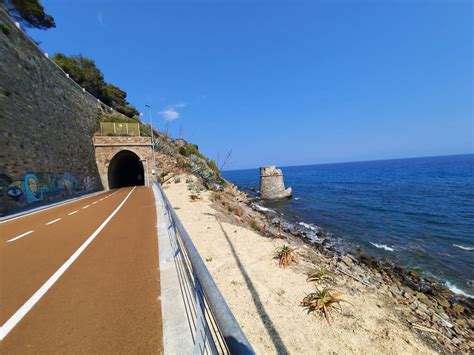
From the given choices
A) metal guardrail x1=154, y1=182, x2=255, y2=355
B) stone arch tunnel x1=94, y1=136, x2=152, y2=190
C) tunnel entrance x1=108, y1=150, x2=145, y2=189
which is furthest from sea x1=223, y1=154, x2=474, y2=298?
tunnel entrance x1=108, y1=150, x2=145, y2=189

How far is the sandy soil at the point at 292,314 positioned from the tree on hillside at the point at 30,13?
1685 inches

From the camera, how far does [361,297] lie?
5.59 meters

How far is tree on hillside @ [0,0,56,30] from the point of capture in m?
29.7

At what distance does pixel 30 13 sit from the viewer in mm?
32594

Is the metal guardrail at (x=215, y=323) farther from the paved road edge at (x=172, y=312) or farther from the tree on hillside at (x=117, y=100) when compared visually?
the tree on hillside at (x=117, y=100)

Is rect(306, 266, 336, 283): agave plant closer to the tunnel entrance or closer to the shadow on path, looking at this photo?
the shadow on path

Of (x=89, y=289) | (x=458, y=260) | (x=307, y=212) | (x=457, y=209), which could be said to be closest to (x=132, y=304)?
(x=89, y=289)

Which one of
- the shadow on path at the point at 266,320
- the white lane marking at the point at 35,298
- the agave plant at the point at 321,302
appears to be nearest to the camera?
the white lane marking at the point at 35,298

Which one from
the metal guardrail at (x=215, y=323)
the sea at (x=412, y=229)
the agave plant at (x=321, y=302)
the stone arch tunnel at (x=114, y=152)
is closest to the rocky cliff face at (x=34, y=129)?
the stone arch tunnel at (x=114, y=152)

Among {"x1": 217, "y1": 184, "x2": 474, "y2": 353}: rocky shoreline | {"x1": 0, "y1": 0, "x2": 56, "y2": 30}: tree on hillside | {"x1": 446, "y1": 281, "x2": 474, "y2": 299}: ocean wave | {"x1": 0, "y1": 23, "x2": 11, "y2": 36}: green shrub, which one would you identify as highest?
{"x1": 0, "y1": 0, "x2": 56, "y2": 30}: tree on hillside

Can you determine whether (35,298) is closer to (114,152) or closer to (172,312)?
(172,312)

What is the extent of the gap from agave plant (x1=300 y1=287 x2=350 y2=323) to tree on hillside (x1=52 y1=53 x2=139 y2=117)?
42.8 metres

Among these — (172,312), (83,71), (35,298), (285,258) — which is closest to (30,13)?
(83,71)

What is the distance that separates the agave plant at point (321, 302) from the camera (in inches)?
188
